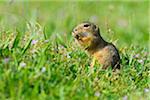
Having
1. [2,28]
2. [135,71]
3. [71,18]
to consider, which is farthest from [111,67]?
[71,18]

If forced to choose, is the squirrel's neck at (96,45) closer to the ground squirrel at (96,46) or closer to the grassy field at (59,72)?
the ground squirrel at (96,46)

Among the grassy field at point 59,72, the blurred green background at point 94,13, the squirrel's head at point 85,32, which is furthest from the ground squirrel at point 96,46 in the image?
the blurred green background at point 94,13

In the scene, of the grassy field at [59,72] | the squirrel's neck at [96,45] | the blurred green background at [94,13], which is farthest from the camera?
the blurred green background at [94,13]

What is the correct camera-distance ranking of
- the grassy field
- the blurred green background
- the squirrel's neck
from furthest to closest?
the blurred green background → the squirrel's neck → the grassy field

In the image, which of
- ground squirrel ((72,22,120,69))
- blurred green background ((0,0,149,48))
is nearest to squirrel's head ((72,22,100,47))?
ground squirrel ((72,22,120,69))

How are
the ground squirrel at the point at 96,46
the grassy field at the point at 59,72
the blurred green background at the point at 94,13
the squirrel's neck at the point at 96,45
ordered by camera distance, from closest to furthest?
the grassy field at the point at 59,72 → the ground squirrel at the point at 96,46 → the squirrel's neck at the point at 96,45 → the blurred green background at the point at 94,13

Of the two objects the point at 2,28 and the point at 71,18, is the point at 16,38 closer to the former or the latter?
the point at 2,28

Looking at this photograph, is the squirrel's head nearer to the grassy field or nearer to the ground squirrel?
the ground squirrel

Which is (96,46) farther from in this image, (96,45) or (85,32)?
(85,32)
